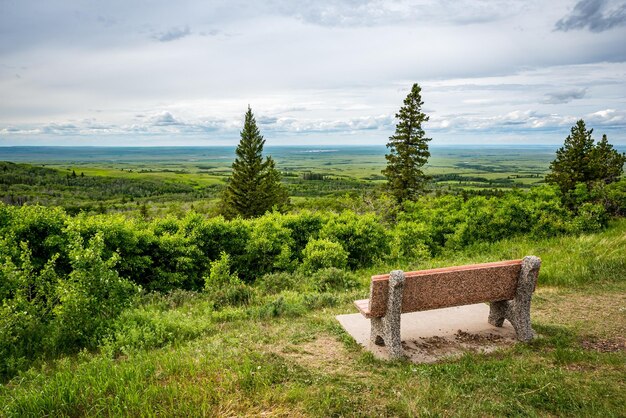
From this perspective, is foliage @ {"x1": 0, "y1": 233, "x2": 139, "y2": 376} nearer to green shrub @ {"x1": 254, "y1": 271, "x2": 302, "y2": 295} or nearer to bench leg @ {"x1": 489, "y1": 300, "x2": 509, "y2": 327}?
green shrub @ {"x1": 254, "y1": 271, "x2": 302, "y2": 295}

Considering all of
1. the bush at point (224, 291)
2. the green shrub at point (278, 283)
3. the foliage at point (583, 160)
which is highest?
the foliage at point (583, 160)

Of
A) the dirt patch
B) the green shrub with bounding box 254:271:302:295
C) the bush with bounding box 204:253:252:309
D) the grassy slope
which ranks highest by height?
the grassy slope

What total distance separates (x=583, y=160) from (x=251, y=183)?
3443 cm

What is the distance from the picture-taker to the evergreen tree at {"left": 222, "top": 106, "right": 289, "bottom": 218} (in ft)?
156

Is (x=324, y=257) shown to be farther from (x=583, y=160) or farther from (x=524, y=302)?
(x=583, y=160)

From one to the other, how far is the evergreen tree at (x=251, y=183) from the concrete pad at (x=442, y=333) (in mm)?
39982

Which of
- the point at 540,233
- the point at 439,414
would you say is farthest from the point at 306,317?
the point at 540,233

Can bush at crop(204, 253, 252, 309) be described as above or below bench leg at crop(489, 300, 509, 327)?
below

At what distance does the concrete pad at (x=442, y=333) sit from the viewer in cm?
549

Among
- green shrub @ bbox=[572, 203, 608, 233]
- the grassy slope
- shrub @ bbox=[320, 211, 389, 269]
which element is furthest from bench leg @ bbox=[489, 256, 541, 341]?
green shrub @ bbox=[572, 203, 608, 233]

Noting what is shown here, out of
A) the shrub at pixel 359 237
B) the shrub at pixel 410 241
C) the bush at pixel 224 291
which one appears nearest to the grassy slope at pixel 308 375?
the bush at pixel 224 291

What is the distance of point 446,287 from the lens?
5.41 meters

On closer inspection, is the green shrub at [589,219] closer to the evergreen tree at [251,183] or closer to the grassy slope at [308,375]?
→ the grassy slope at [308,375]

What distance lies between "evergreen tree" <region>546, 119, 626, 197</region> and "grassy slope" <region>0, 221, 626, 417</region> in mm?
34199
